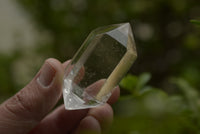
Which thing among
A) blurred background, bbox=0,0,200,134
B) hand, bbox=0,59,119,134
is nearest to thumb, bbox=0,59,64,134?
hand, bbox=0,59,119,134

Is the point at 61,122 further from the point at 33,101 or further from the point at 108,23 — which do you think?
the point at 108,23

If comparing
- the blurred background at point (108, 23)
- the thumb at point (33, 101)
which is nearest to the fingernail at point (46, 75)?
the thumb at point (33, 101)

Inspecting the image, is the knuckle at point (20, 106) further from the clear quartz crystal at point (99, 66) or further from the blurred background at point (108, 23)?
the blurred background at point (108, 23)

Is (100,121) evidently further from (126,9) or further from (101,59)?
(126,9)

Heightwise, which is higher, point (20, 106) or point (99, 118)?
point (20, 106)

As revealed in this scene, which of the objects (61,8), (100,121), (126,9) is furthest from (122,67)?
(61,8)

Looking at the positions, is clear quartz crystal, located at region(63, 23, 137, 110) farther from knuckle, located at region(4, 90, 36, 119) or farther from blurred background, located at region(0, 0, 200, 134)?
blurred background, located at region(0, 0, 200, 134)

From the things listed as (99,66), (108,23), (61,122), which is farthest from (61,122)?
(108,23)
